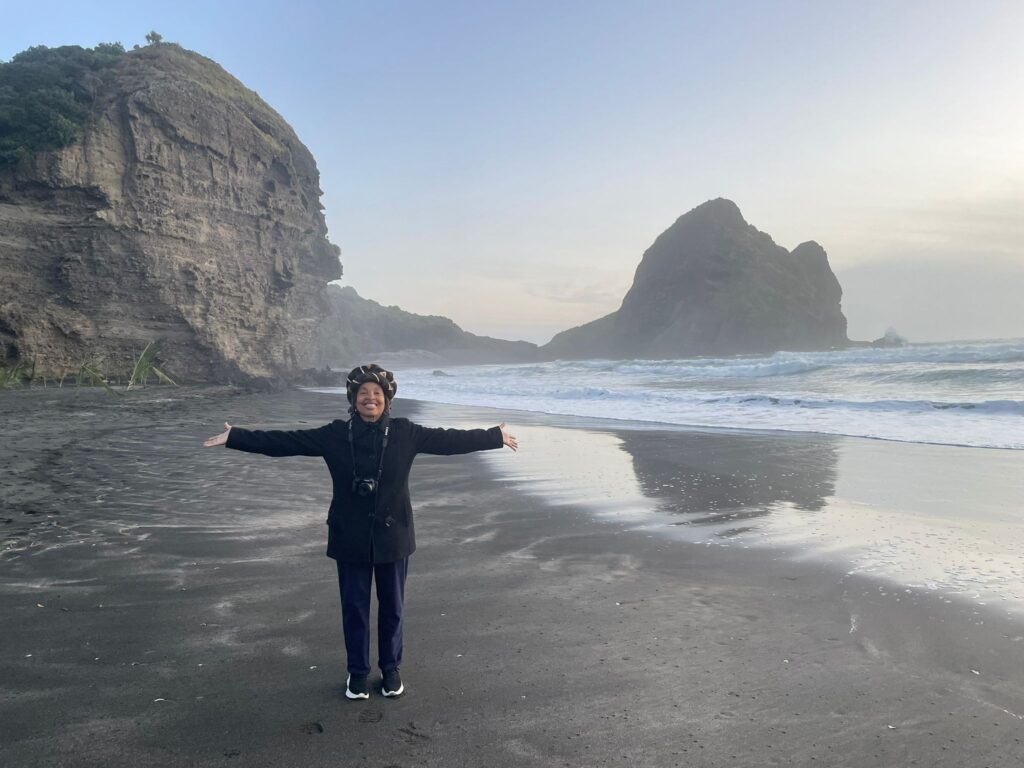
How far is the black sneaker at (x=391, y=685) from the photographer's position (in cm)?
310

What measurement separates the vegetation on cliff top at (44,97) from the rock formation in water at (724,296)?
3838 inches

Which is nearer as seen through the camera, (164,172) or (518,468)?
(518,468)

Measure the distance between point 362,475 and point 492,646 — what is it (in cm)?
124

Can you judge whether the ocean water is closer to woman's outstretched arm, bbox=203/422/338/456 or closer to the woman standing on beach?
the woman standing on beach

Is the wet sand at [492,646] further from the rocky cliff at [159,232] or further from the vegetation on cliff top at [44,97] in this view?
the vegetation on cliff top at [44,97]

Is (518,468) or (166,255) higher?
(166,255)

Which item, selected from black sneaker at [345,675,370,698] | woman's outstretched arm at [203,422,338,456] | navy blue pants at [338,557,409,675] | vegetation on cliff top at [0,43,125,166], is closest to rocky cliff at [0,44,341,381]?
vegetation on cliff top at [0,43,125,166]

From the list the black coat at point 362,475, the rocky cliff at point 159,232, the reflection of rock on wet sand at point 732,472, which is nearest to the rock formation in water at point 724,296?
the rocky cliff at point 159,232

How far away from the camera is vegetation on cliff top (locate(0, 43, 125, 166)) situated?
25.5 m

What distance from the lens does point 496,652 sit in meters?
3.58

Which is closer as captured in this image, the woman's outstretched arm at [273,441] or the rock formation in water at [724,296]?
the woman's outstretched arm at [273,441]

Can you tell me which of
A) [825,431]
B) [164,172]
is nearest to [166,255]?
[164,172]

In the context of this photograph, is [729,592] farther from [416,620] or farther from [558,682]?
[416,620]

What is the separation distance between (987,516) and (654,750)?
19.3 ft
